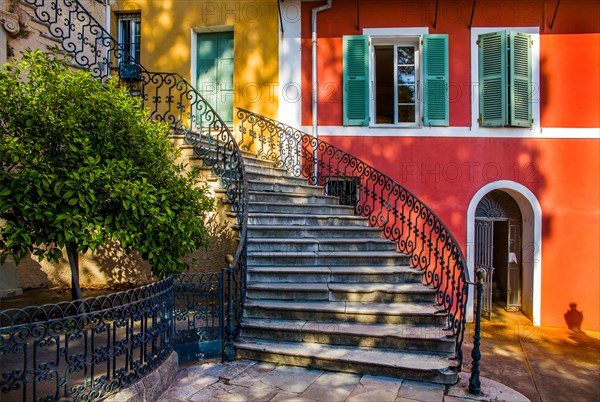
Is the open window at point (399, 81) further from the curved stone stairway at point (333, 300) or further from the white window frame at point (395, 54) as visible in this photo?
the curved stone stairway at point (333, 300)

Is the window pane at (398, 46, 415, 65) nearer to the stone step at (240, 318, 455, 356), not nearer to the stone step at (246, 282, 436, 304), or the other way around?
the stone step at (246, 282, 436, 304)

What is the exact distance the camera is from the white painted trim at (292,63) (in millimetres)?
9195

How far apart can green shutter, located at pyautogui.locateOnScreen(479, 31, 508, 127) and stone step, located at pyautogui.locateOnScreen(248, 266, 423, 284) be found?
15.6 feet

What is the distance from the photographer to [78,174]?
3824mm

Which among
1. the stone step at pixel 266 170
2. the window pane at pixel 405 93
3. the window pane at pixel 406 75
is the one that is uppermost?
the window pane at pixel 406 75

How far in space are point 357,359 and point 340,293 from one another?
1.17 metres

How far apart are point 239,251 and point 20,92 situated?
292 cm

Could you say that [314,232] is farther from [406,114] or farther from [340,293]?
[406,114]

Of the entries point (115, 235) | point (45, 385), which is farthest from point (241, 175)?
point (45, 385)

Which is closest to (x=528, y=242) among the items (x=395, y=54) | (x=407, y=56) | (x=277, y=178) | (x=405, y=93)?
(x=405, y=93)

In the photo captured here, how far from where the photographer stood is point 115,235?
4.07 m

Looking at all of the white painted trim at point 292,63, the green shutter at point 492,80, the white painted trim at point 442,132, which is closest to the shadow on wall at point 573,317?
the white painted trim at point 442,132

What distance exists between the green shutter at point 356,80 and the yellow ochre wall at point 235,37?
1.65m

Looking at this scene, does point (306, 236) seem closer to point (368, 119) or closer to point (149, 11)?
point (368, 119)
